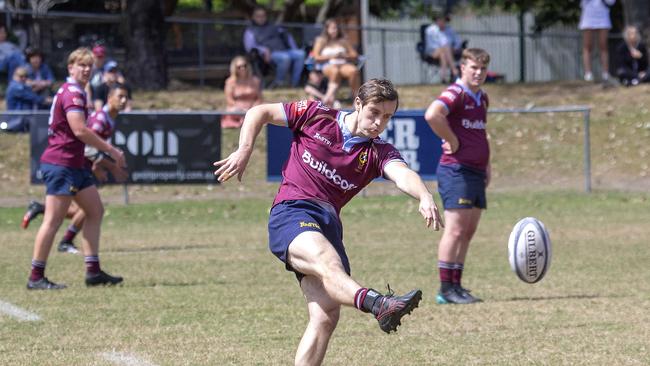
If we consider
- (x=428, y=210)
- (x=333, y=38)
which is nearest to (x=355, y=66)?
(x=333, y=38)

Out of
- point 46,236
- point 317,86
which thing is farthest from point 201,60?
point 46,236

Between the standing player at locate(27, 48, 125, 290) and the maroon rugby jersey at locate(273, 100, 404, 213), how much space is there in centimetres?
394

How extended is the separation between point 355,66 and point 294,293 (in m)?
11.3

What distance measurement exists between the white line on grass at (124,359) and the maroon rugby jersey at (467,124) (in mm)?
3418

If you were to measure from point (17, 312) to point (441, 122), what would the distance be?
356 cm

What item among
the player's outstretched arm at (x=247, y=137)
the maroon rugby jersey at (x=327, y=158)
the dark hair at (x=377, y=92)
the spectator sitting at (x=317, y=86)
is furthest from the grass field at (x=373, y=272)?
the dark hair at (x=377, y=92)

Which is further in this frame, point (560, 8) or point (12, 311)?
point (560, 8)

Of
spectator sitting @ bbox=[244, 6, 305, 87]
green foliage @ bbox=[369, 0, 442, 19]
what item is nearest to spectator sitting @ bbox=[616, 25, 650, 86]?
spectator sitting @ bbox=[244, 6, 305, 87]

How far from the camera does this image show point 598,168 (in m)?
19.9

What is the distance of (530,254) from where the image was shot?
8.34 m

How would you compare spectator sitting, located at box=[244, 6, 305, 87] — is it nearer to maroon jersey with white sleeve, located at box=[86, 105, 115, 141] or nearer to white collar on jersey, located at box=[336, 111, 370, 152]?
maroon jersey with white sleeve, located at box=[86, 105, 115, 141]

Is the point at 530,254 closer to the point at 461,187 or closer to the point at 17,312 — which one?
the point at 461,187

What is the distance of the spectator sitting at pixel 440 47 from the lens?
23516 mm

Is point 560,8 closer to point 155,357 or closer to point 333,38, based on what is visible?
point 333,38
